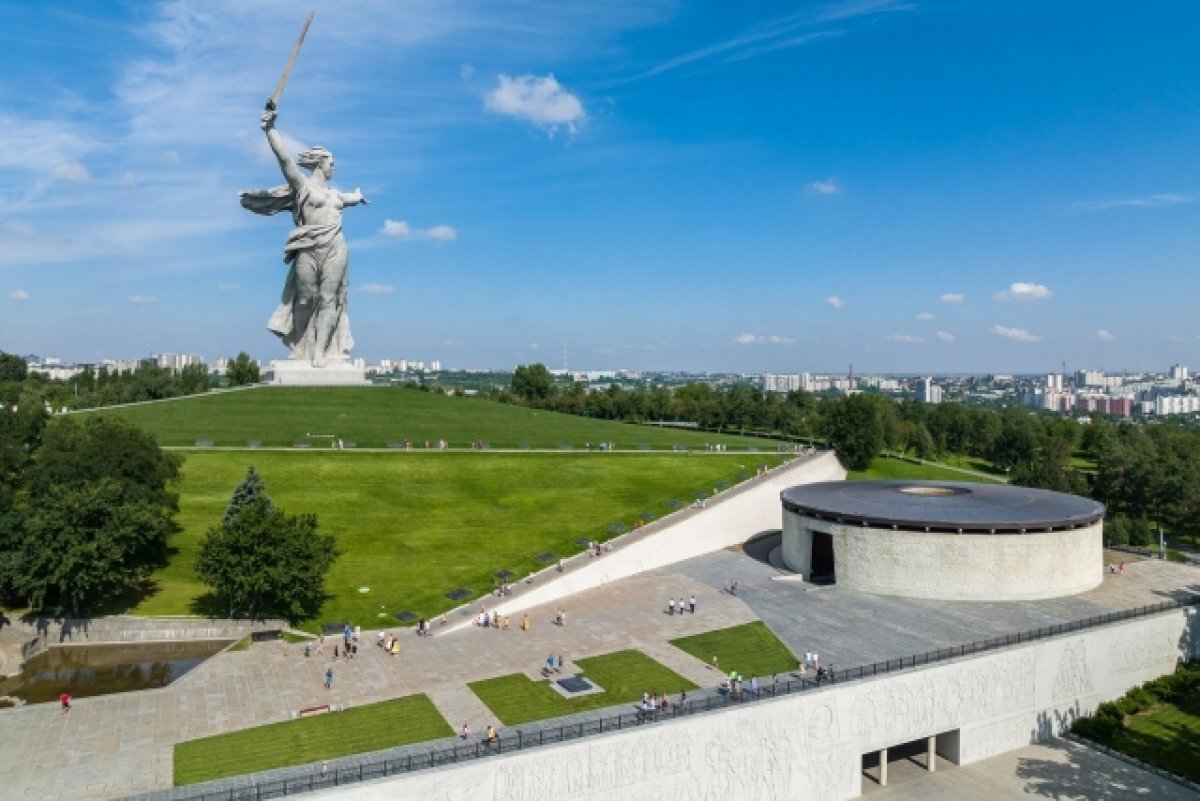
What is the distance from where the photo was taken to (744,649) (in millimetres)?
29578

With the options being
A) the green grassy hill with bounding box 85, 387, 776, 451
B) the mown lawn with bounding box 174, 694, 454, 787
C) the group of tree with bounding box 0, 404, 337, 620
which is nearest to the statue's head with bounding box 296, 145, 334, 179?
the green grassy hill with bounding box 85, 387, 776, 451

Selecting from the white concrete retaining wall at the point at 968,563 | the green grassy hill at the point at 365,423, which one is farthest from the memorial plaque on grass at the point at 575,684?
the green grassy hill at the point at 365,423

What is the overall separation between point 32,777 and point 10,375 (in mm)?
126042

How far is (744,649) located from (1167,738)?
1518 centimetres

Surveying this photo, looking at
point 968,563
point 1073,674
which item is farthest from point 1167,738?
point 968,563

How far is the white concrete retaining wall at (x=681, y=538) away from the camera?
3683 cm

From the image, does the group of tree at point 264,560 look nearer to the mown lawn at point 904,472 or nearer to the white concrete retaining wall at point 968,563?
the white concrete retaining wall at point 968,563

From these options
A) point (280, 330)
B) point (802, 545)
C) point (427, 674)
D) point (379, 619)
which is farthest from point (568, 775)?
point (280, 330)

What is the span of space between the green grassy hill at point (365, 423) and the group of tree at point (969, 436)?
40.6 feet

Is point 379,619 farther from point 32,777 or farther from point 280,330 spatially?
→ point 280,330

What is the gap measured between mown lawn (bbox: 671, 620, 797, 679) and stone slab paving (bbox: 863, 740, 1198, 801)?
4.69m

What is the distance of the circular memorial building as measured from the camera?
34750mm

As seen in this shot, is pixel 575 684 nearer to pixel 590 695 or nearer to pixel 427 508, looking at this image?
pixel 590 695

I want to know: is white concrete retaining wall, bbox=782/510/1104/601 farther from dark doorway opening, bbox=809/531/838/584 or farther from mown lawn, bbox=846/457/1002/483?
mown lawn, bbox=846/457/1002/483
